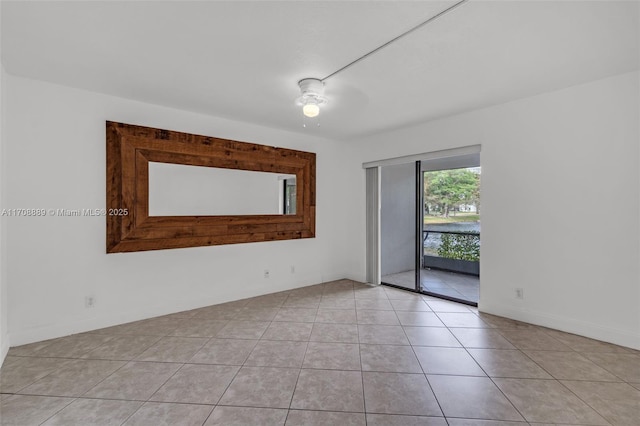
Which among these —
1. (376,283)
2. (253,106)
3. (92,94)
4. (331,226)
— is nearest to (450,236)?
(376,283)

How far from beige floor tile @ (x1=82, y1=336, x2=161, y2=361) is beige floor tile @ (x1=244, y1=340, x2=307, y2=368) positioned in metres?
1.04

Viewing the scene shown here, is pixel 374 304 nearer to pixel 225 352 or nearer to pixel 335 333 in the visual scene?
pixel 335 333

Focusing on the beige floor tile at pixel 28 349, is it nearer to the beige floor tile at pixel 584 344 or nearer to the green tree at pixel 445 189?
the beige floor tile at pixel 584 344

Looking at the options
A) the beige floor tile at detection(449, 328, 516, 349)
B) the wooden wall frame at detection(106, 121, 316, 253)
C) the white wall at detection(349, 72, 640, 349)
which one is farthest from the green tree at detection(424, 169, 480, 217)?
the beige floor tile at detection(449, 328, 516, 349)

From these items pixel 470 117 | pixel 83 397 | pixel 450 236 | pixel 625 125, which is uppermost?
pixel 470 117

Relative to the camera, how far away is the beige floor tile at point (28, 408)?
5.69 ft

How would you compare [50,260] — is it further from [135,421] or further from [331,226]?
[331,226]

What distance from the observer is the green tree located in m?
5.35

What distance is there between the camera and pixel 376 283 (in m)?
4.97

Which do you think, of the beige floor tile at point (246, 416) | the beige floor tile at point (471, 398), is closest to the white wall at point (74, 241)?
the beige floor tile at point (246, 416)

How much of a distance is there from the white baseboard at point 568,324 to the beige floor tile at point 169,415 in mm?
3292

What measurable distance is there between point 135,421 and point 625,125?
4.52 meters

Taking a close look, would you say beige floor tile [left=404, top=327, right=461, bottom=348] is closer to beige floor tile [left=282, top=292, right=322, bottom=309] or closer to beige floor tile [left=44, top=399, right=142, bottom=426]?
beige floor tile [left=282, top=292, right=322, bottom=309]

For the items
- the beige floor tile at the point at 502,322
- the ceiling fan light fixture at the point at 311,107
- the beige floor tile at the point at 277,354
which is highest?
the ceiling fan light fixture at the point at 311,107
